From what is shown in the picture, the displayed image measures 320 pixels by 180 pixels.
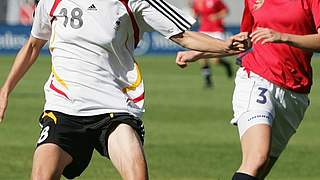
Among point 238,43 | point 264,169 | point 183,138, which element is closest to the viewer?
point 238,43

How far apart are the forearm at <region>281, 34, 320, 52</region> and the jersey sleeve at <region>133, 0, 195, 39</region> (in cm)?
80

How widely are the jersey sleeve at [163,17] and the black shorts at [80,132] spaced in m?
0.72

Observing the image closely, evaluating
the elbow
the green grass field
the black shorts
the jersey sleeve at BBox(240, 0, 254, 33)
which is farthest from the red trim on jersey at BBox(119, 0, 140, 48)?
the green grass field

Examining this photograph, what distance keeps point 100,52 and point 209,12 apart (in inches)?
948

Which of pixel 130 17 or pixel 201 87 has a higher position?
pixel 130 17

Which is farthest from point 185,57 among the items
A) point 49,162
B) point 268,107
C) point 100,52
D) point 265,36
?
point 49,162

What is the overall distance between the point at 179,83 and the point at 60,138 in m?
21.8

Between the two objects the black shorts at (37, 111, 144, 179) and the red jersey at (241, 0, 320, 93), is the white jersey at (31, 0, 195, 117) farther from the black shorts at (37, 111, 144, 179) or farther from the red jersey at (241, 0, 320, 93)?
the red jersey at (241, 0, 320, 93)

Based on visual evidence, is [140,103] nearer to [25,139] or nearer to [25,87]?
[25,139]

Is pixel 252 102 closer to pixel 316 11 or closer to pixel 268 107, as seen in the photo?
pixel 268 107

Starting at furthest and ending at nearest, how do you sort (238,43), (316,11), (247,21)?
(247,21) < (316,11) < (238,43)

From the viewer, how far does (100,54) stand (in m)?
9.12

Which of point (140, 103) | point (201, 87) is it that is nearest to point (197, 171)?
point (140, 103)

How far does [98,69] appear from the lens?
9.10 meters
